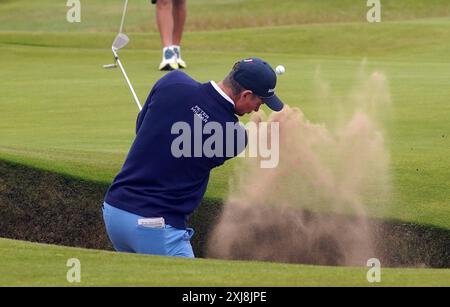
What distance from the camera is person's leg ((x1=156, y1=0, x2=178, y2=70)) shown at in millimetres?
16359

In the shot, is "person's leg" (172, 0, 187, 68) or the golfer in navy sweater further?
"person's leg" (172, 0, 187, 68)

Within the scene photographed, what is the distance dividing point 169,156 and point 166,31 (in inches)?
377

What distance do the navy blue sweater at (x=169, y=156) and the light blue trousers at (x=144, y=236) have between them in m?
0.05

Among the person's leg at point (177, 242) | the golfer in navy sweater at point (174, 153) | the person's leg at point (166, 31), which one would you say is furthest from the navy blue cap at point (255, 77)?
the person's leg at point (166, 31)

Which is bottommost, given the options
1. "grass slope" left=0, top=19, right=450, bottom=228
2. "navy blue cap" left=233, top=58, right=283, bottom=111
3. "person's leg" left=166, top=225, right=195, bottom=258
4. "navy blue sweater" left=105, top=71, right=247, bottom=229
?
"person's leg" left=166, top=225, right=195, bottom=258

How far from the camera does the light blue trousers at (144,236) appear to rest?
7.34 metres

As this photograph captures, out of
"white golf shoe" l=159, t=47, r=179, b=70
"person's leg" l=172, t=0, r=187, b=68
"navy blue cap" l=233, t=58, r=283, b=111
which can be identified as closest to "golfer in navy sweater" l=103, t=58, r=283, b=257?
"navy blue cap" l=233, t=58, r=283, b=111

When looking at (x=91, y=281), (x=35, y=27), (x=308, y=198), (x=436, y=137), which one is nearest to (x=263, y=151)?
(x=308, y=198)

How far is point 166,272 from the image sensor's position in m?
6.11

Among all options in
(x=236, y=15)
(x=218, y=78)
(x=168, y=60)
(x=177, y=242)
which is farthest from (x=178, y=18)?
(x=236, y=15)

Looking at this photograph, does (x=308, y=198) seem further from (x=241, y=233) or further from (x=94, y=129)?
(x=94, y=129)

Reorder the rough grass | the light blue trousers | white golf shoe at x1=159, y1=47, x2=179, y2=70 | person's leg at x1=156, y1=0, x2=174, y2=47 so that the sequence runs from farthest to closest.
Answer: the rough grass → person's leg at x1=156, y1=0, x2=174, y2=47 → white golf shoe at x1=159, y1=47, x2=179, y2=70 → the light blue trousers

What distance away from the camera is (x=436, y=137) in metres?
11.0

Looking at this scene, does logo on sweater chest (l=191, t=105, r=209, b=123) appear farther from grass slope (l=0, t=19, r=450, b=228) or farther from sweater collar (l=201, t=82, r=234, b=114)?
grass slope (l=0, t=19, r=450, b=228)
